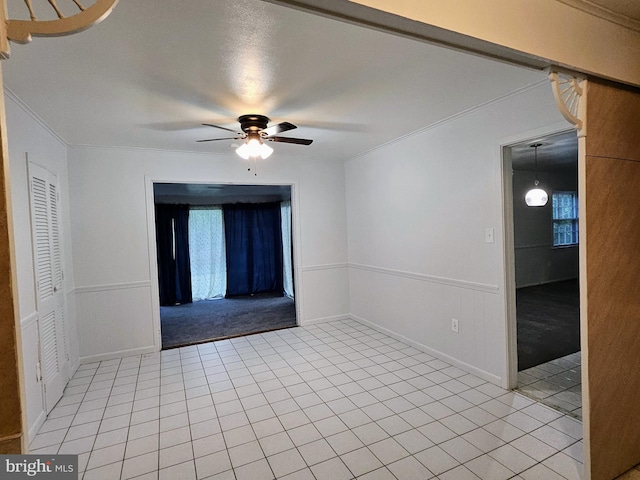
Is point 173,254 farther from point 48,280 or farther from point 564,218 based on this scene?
point 564,218

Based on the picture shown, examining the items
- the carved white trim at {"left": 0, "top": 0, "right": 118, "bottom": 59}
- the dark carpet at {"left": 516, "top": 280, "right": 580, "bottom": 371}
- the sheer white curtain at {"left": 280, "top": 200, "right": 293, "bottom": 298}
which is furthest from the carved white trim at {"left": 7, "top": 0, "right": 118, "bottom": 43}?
the sheer white curtain at {"left": 280, "top": 200, "right": 293, "bottom": 298}

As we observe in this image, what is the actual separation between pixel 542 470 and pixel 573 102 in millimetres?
2004

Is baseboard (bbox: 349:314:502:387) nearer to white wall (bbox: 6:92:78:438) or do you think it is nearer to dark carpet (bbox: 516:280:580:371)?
dark carpet (bbox: 516:280:580:371)

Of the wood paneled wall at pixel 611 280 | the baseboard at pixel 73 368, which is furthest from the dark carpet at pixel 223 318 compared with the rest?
the wood paneled wall at pixel 611 280

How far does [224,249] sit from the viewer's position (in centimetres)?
732

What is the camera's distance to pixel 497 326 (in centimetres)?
282

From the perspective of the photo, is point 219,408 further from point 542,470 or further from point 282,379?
point 542,470

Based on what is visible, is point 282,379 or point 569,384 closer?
point 569,384

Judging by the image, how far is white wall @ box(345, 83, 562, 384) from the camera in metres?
2.76

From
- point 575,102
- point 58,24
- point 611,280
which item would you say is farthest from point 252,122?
point 611,280

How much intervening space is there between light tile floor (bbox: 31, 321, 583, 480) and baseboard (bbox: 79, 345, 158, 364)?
0.41 feet

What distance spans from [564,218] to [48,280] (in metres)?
8.80

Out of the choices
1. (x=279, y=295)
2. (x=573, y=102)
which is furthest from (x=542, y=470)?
(x=279, y=295)

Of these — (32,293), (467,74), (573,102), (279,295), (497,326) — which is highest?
(467,74)
